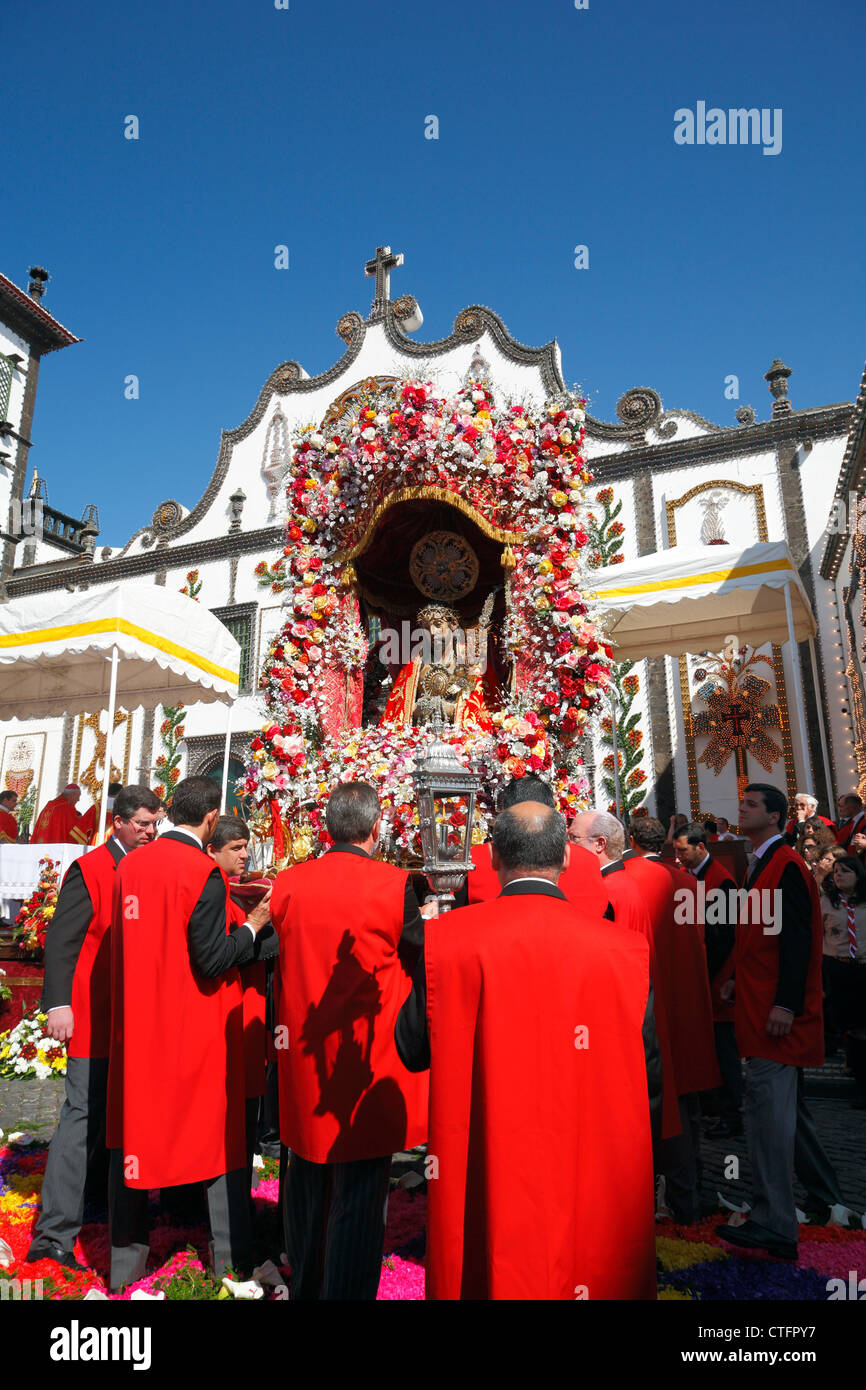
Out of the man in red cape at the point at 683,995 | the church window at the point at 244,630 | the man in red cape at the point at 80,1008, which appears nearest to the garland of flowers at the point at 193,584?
the church window at the point at 244,630

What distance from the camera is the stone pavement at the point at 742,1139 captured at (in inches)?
178

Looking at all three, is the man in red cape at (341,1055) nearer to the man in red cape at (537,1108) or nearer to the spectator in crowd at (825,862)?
the man in red cape at (537,1108)

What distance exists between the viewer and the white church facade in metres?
13.7

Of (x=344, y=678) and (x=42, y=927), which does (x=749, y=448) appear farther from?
(x=42, y=927)

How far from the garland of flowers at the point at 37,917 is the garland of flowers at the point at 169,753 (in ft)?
37.6

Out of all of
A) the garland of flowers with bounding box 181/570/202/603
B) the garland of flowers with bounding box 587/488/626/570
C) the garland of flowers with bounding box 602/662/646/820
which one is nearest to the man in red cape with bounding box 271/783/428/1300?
the garland of flowers with bounding box 602/662/646/820

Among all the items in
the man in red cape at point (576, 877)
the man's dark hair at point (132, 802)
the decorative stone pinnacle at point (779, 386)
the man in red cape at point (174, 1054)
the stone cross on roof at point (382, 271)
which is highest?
the stone cross on roof at point (382, 271)

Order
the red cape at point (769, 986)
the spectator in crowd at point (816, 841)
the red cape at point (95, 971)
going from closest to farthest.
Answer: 1. the red cape at point (769, 986)
2. the red cape at point (95, 971)
3. the spectator in crowd at point (816, 841)

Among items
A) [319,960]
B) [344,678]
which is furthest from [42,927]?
[319,960]

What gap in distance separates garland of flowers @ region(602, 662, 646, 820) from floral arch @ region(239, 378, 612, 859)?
630 centimetres

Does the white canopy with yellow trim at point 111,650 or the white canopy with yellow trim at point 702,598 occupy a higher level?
the white canopy with yellow trim at point 702,598

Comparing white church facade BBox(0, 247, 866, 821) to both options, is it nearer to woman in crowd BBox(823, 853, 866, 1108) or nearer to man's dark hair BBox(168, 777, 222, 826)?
woman in crowd BBox(823, 853, 866, 1108)
